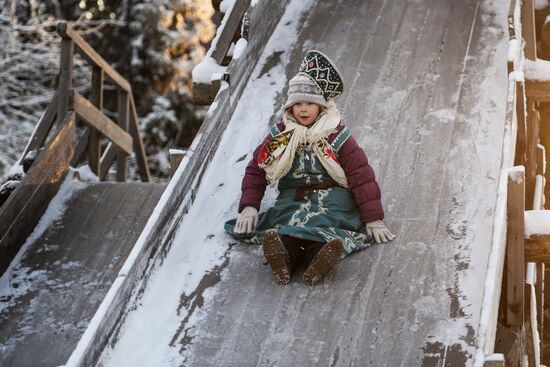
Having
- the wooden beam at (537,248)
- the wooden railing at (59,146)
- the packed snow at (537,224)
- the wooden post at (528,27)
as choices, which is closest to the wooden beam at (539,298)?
the wooden post at (528,27)

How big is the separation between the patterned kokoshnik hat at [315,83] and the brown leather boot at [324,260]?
2.81 feet

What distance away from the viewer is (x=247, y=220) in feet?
17.1

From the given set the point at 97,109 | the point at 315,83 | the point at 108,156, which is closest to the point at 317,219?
the point at 315,83

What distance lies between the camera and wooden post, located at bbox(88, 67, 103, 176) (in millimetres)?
8492

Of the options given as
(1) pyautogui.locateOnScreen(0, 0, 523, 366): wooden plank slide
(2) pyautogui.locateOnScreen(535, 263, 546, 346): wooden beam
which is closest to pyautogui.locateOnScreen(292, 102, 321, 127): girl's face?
(1) pyautogui.locateOnScreen(0, 0, 523, 366): wooden plank slide

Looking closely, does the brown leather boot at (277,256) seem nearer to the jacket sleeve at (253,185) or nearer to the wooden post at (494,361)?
the jacket sleeve at (253,185)

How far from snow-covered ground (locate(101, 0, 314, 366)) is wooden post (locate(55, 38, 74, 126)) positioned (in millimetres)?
1670

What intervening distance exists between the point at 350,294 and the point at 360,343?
345 millimetres

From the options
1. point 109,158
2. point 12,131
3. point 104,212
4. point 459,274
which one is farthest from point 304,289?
point 12,131

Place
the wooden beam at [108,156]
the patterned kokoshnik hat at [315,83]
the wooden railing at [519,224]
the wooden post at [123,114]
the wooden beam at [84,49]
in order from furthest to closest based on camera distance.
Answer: the wooden post at [123,114] → the wooden beam at [108,156] → the wooden beam at [84,49] → the patterned kokoshnik hat at [315,83] → the wooden railing at [519,224]

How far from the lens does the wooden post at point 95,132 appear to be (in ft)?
27.9

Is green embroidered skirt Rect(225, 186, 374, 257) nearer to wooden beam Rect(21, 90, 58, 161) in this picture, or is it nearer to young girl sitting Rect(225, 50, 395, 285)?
young girl sitting Rect(225, 50, 395, 285)

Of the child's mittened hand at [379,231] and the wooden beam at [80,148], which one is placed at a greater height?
the child's mittened hand at [379,231]

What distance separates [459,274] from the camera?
4.75 m
